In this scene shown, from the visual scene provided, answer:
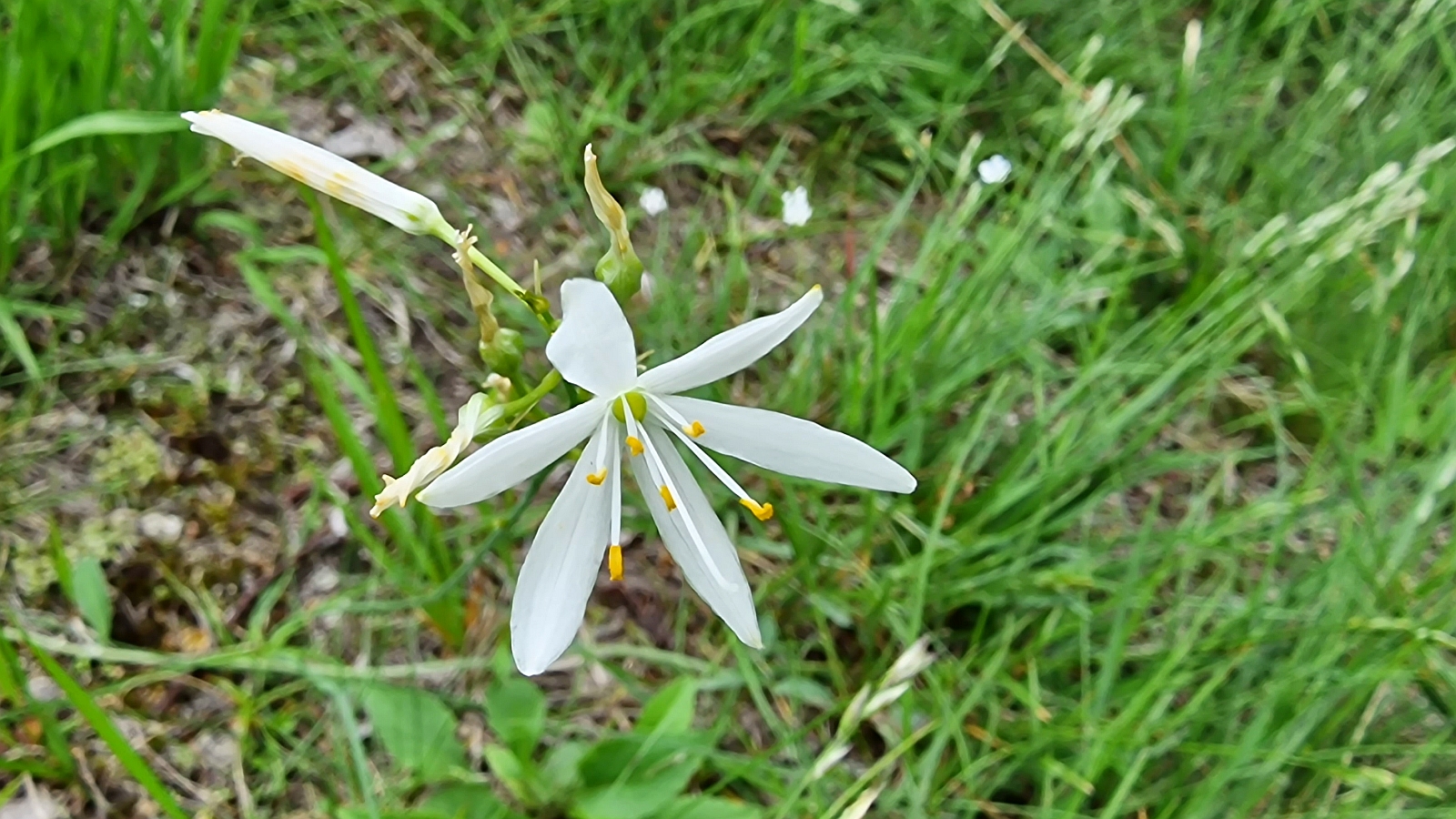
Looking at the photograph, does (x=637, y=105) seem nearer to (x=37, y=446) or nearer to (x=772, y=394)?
(x=772, y=394)

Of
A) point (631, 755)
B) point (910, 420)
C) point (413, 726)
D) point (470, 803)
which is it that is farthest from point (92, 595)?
point (910, 420)

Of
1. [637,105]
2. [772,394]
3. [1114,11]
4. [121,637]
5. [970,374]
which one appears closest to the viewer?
[121,637]

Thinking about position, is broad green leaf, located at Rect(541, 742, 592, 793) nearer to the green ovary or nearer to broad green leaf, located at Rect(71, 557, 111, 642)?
the green ovary

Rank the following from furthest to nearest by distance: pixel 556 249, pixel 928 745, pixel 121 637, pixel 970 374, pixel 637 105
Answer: pixel 637 105, pixel 556 249, pixel 970 374, pixel 928 745, pixel 121 637

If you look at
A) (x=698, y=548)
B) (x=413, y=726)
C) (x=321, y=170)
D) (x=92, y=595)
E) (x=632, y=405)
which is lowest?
(x=92, y=595)

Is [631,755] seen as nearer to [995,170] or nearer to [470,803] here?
[470,803]

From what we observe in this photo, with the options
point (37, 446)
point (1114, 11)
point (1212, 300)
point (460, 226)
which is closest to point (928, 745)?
point (1212, 300)
